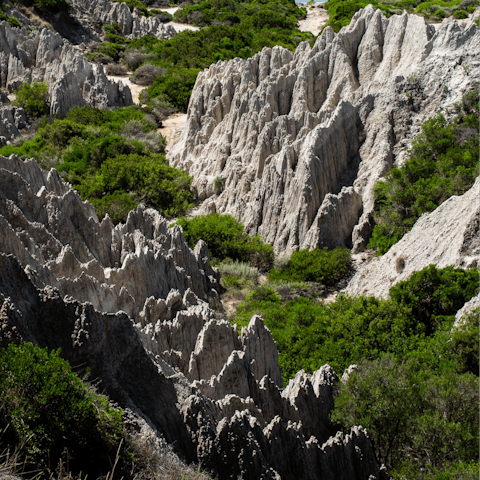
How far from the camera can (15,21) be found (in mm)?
50500

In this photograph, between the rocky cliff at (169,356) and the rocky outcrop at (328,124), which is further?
the rocky outcrop at (328,124)

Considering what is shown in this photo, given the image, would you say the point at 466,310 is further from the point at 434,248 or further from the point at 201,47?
the point at 201,47

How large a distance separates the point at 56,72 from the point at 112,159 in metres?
15.5

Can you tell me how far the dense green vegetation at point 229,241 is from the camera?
22438 mm

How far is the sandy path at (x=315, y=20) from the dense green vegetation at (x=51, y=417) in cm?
6047

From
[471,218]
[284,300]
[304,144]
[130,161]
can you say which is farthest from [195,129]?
[471,218]

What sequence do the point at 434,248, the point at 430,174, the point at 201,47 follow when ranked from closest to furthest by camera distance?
the point at 434,248, the point at 430,174, the point at 201,47

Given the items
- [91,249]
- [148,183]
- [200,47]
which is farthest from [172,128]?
[91,249]

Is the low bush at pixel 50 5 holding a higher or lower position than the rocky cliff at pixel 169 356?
higher

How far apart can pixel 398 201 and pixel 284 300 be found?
646 centimetres

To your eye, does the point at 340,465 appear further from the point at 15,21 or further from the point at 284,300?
the point at 15,21

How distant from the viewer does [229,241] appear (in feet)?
74.6

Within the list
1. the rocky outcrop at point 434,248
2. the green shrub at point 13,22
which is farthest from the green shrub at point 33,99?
the rocky outcrop at point 434,248

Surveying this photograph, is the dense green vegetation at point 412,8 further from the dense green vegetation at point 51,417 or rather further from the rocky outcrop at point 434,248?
the dense green vegetation at point 51,417
